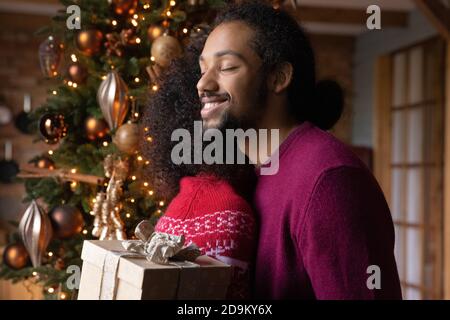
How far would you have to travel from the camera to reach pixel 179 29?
2.18m

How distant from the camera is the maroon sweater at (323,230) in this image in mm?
989

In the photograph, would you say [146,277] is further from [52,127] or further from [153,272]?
[52,127]

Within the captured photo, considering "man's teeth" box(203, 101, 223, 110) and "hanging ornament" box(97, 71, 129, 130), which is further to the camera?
"hanging ornament" box(97, 71, 129, 130)

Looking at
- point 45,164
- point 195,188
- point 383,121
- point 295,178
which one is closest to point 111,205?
point 45,164

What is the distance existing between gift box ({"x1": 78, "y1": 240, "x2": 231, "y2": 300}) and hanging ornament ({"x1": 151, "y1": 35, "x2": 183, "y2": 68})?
104 centimetres

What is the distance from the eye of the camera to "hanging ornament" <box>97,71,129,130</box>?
2.03 metres

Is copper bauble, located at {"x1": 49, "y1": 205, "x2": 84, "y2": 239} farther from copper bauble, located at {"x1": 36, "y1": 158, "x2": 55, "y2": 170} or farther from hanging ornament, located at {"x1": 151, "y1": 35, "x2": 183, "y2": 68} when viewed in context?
hanging ornament, located at {"x1": 151, "y1": 35, "x2": 183, "y2": 68}

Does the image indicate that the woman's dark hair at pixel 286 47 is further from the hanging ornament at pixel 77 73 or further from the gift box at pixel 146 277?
the hanging ornament at pixel 77 73

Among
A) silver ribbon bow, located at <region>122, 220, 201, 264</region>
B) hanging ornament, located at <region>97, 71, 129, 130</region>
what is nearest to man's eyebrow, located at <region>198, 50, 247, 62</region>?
silver ribbon bow, located at <region>122, 220, 201, 264</region>

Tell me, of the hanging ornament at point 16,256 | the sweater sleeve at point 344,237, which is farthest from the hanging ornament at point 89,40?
the sweater sleeve at point 344,237

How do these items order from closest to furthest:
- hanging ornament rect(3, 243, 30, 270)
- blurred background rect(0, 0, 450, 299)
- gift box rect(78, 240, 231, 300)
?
gift box rect(78, 240, 231, 300) → hanging ornament rect(3, 243, 30, 270) → blurred background rect(0, 0, 450, 299)
